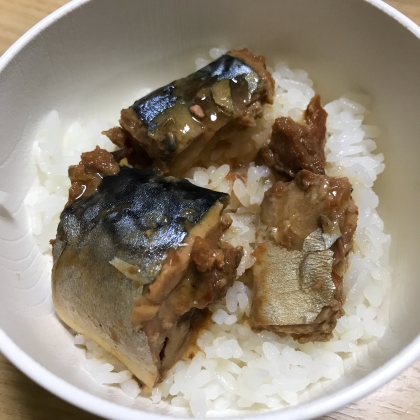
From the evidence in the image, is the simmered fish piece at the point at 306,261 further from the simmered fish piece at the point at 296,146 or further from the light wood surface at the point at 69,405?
the light wood surface at the point at 69,405

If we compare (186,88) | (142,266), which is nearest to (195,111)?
(186,88)

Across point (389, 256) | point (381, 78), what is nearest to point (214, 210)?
point (389, 256)

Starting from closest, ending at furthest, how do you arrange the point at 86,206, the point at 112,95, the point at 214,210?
the point at 214,210, the point at 86,206, the point at 112,95

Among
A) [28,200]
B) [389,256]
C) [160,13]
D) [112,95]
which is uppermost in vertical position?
[160,13]

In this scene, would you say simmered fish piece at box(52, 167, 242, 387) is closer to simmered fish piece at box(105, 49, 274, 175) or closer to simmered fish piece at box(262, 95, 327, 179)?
simmered fish piece at box(105, 49, 274, 175)

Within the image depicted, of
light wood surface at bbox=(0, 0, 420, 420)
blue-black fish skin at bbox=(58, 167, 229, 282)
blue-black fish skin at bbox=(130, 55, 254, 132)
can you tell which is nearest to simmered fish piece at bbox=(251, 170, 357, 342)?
blue-black fish skin at bbox=(58, 167, 229, 282)

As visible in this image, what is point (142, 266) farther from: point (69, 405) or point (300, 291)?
point (69, 405)

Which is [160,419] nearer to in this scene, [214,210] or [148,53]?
[214,210]
